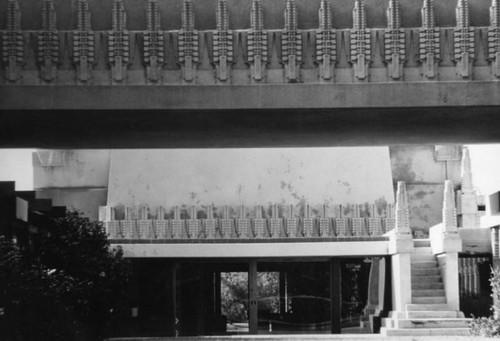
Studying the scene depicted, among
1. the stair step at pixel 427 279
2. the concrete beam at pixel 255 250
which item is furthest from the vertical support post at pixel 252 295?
the stair step at pixel 427 279

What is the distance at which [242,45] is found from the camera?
72.3 ft

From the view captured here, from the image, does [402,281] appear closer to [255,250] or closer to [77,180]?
[255,250]

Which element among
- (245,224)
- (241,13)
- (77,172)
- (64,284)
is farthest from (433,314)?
(77,172)

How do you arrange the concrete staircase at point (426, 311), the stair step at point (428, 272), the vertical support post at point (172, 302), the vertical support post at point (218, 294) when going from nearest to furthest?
the concrete staircase at point (426, 311)
the stair step at point (428, 272)
the vertical support post at point (172, 302)
the vertical support post at point (218, 294)

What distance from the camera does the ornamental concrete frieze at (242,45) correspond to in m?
21.9

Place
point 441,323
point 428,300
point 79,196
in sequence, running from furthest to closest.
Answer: point 79,196, point 428,300, point 441,323

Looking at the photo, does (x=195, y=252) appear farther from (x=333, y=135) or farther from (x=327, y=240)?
(x=333, y=135)

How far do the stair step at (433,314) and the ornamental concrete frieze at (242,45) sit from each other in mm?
17824

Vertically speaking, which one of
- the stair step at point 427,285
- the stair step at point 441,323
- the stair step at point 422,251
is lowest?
the stair step at point 441,323

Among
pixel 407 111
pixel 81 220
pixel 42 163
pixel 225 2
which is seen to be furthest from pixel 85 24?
pixel 42 163

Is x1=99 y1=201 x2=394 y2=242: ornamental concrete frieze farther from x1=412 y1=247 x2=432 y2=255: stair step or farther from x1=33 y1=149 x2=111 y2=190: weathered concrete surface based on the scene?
x1=33 y1=149 x2=111 y2=190: weathered concrete surface

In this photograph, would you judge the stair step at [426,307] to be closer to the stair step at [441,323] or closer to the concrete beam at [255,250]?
the stair step at [441,323]

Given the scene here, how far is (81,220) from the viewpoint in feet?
110

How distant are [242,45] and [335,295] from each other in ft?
80.6
